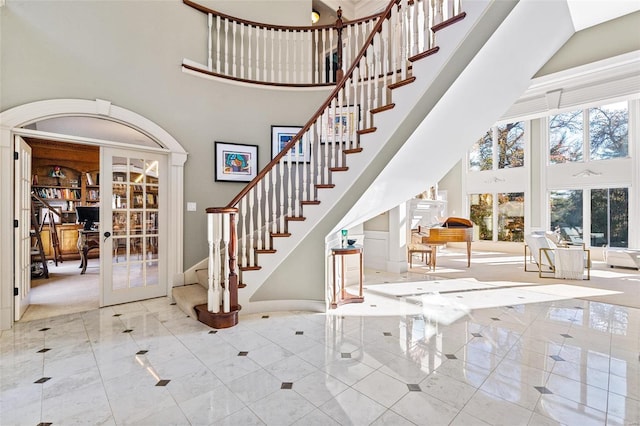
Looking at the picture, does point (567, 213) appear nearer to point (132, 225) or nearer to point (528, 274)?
point (528, 274)

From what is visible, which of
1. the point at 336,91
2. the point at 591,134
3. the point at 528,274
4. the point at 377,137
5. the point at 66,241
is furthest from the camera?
the point at 591,134

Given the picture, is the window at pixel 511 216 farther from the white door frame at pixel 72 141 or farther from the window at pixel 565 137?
the white door frame at pixel 72 141

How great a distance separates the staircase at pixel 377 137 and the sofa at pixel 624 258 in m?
5.23

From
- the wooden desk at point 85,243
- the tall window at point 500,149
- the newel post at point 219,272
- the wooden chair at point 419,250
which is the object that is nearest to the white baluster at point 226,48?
the newel post at point 219,272

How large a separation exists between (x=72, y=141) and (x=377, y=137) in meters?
3.72

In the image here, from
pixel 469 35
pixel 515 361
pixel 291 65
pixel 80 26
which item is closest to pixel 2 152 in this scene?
pixel 80 26

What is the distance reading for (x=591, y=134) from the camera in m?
7.87

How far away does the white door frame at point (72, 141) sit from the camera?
10.0 feet

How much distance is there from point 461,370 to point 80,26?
558 cm

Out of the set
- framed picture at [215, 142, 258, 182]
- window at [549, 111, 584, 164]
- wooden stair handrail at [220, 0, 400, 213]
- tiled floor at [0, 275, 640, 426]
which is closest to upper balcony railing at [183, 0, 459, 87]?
framed picture at [215, 142, 258, 182]

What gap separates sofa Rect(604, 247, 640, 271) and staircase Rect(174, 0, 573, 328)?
5.23m

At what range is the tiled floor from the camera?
1.77m

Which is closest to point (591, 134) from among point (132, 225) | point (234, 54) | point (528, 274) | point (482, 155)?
point (482, 155)

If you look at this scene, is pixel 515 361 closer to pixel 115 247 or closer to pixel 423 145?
pixel 423 145
